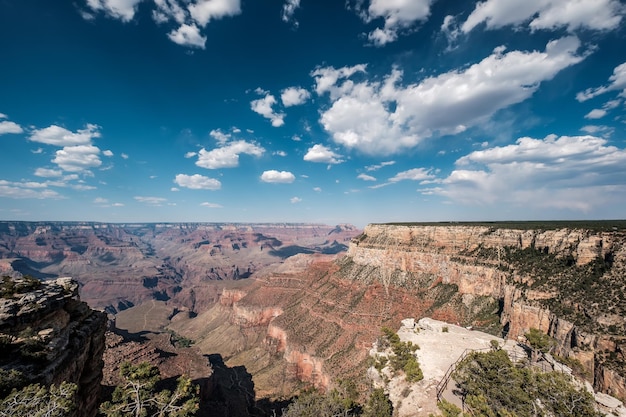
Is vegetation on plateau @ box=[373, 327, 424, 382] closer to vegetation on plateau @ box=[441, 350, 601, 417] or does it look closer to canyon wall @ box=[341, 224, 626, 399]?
vegetation on plateau @ box=[441, 350, 601, 417]

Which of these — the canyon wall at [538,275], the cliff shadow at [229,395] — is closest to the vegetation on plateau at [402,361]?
the canyon wall at [538,275]

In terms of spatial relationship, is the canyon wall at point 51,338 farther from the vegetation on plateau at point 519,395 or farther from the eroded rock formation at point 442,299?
the eroded rock formation at point 442,299

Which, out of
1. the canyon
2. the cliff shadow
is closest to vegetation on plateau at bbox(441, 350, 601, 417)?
the canyon

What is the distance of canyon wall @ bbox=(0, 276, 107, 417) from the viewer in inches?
776

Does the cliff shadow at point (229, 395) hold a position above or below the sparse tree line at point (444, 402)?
below

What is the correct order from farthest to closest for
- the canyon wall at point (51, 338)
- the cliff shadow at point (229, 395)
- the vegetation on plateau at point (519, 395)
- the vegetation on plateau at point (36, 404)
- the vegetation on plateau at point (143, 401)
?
the cliff shadow at point (229, 395)
the vegetation on plateau at point (143, 401)
the canyon wall at point (51, 338)
the vegetation on plateau at point (519, 395)
the vegetation on plateau at point (36, 404)

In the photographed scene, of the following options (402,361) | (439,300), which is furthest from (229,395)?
(439,300)

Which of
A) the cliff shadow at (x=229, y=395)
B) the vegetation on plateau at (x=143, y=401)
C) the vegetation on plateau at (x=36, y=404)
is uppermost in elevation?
the vegetation on plateau at (x=36, y=404)

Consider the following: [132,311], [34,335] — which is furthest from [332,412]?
[132,311]

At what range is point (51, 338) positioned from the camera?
22.2 meters

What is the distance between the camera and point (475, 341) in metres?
42.3

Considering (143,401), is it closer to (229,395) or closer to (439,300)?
(229,395)

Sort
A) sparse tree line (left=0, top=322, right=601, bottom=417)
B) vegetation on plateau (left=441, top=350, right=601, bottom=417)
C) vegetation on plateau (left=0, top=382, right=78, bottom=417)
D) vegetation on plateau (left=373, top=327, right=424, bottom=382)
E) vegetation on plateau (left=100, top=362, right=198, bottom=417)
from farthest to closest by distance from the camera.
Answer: vegetation on plateau (left=373, top=327, right=424, bottom=382) < vegetation on plateau (left=100, top=362, right=198, bottom=417) < vegetation on plateau (left=441, top=350, right=601, bottom=417) < sparse tree line (left=0, top=322, right=601, bottom=417) < vegetation on plateau (left=0, top=382, right=78, bottom=417)

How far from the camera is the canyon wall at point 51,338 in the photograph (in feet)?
64.7
